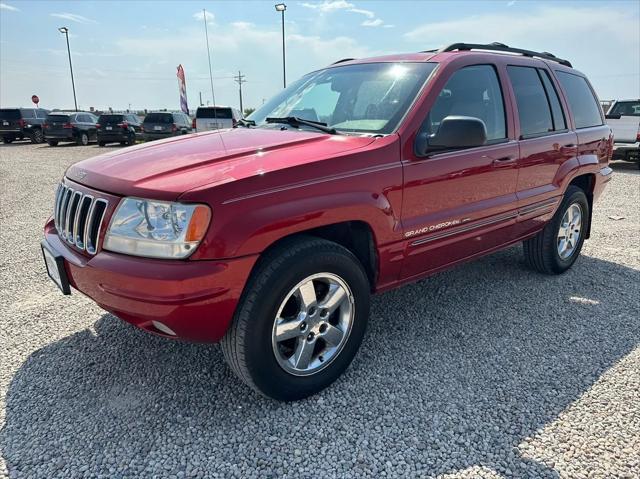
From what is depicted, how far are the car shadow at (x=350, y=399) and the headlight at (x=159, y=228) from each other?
910 millimetres

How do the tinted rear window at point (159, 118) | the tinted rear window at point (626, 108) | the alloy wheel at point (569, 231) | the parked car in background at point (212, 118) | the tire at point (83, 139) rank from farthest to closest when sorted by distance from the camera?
the tire at point (83, 139), the tinted rear window at point (159, 118), the parked car in background at point (212, 118), the tinted rear window at point (626, 108), the alloy wheel at point (569, 231)

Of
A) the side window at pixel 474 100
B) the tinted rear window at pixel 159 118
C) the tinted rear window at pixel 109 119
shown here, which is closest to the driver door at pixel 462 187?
the side window at pixel 474 100

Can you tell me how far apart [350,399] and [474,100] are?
2203 millimetres

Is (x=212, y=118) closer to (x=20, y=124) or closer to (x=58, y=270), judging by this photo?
(x=20, y=124)

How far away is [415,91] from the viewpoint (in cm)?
289

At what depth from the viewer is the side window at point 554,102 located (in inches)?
155

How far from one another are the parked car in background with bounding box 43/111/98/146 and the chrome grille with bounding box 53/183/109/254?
21.2 metres

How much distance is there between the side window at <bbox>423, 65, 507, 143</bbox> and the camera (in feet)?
9.70

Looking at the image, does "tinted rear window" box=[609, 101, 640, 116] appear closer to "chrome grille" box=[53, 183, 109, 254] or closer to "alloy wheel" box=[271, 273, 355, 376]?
"alloy wheel" box=[271, 273, 355, 376]

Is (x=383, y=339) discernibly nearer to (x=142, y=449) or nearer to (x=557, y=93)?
(x=142, y=449)

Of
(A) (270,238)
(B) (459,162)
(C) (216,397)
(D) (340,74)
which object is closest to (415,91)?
(B) (459,162)

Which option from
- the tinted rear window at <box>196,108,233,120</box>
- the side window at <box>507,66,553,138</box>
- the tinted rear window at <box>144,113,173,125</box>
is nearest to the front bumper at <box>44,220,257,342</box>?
the side window at <box>507,66,553,138</box>

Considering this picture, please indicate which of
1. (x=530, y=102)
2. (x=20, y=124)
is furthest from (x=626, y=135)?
(x=20, y=124)

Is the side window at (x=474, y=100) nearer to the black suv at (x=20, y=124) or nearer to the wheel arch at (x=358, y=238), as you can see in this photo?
the wheel arch at (x=358, y=238)
